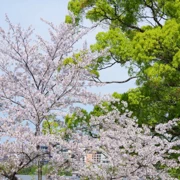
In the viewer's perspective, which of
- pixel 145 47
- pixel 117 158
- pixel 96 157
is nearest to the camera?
pixel 117 158

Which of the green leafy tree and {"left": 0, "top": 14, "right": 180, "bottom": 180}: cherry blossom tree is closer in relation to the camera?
{"left": 0, "top": 14, "right": 180, "bottom": 180}: cherry blossom tree

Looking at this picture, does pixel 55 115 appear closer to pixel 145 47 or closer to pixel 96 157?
pixel 96 157

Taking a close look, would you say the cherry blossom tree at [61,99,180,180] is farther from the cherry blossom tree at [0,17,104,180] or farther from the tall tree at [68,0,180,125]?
the tall tree at [68,0,180,125]

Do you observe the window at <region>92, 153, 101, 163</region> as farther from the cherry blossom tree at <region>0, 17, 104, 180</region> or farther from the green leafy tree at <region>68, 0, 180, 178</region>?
the green leafy tree at <region>68, 0, 180, 178</region>

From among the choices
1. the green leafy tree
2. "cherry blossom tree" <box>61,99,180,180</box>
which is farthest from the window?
the green leafy tree

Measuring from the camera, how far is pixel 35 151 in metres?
6.00

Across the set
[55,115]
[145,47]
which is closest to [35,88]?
[55,115]

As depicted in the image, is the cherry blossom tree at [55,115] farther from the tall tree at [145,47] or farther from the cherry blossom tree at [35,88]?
the tall tree at [145,47]

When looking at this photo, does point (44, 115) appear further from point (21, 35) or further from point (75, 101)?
point (21, 35)

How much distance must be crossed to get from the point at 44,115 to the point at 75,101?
62 cm

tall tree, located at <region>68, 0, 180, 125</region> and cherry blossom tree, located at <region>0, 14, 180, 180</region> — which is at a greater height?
tall tree, located at <region>68, 0, 180, 125</region>

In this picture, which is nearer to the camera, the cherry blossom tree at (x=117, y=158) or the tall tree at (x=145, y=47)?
the cherry blossom tree at (x=117, y=158)

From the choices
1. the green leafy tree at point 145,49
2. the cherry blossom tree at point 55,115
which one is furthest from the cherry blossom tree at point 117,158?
the green leafy tree at point 145,49

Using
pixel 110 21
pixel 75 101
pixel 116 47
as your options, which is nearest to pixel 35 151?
pixel 75 101
